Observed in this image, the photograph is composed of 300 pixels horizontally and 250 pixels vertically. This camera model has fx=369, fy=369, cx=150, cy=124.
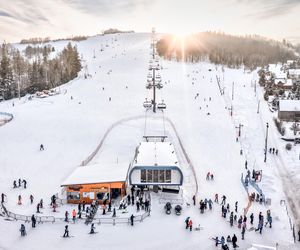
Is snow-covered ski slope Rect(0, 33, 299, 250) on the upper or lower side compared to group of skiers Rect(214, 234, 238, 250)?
upper

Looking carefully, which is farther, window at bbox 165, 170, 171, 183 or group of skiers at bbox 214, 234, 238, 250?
window at bbox 165, 170, 171, 183

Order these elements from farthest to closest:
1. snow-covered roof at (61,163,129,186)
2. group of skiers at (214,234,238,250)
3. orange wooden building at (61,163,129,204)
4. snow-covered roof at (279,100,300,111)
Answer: snow-covered roof at (279,100,300,111) < snow-covered roof at (61,163,129,186) < orange wooden building at (61,163,129,204) < group of skiers at (214,234,238,250)

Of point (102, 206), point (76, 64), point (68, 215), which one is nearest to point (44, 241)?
point (68, 215)

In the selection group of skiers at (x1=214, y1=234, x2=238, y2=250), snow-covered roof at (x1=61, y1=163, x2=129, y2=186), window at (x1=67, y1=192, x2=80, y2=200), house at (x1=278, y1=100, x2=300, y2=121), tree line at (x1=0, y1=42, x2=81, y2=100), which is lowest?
group of skiers at (x1=214, y1=234, x2=238, y2=250)

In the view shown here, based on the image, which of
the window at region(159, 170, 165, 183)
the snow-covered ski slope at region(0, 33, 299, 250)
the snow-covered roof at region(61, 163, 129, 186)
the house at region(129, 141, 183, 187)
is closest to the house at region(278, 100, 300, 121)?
the snow-covered ski slope at region(0, 33, 299, 250)

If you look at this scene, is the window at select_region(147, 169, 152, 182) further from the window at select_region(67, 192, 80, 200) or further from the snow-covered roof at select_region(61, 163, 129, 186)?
the window at select_region(67, 192, 80, 200)
